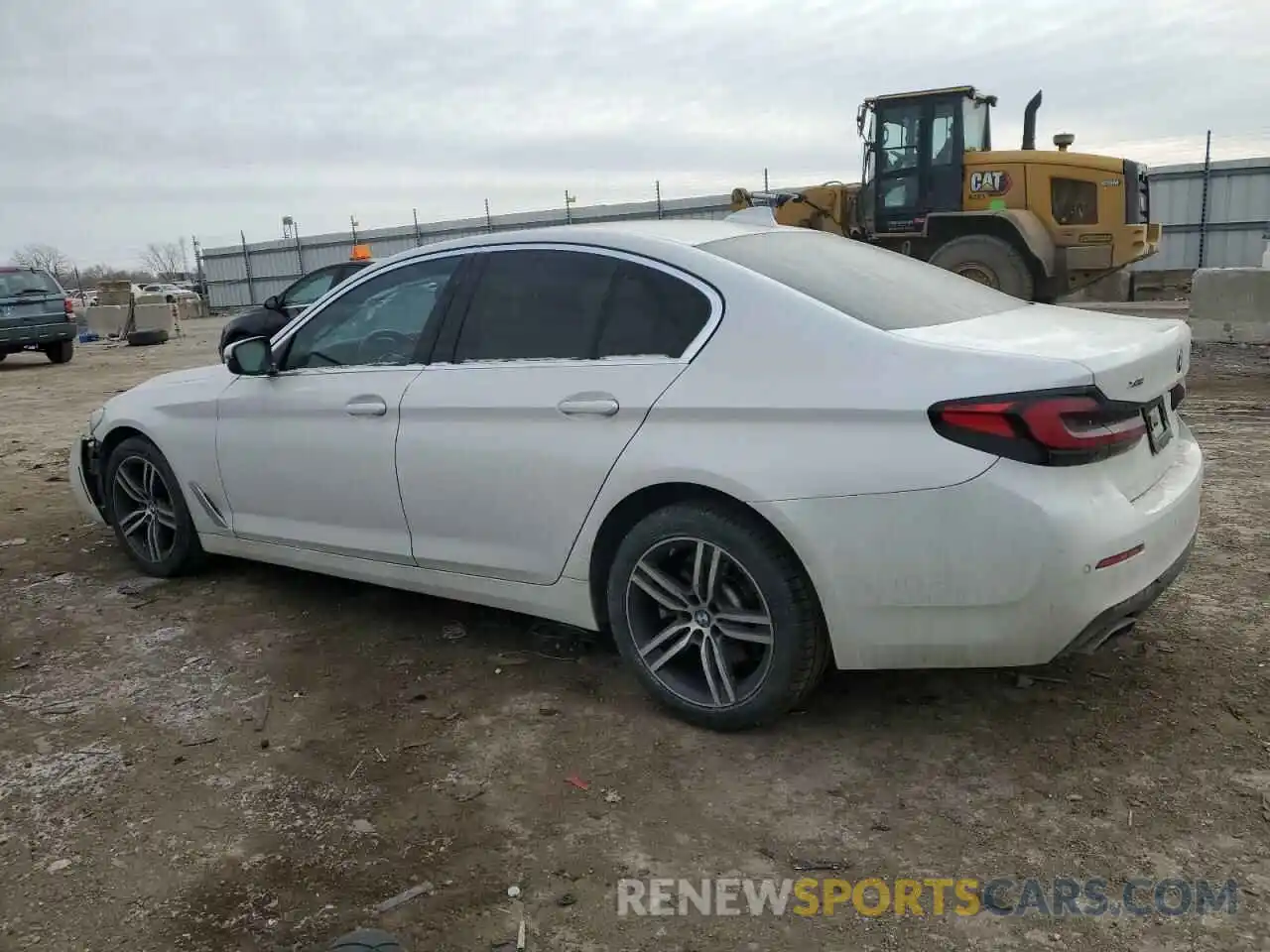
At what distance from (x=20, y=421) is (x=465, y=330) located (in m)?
9.20

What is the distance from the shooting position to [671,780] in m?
2.92

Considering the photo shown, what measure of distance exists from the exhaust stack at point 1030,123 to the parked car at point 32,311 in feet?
51.8

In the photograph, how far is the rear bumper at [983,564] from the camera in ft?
8.46

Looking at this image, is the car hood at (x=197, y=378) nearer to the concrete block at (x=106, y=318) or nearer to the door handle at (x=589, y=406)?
the door handle at (x=589, y=406)

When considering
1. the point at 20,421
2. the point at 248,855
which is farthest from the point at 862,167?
the point at 248,855

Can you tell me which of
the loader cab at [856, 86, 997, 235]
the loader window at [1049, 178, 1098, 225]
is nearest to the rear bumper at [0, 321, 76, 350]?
the loader cab at [856, 86, 997, 235]

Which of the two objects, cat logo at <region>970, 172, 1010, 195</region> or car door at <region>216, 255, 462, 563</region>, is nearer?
car door at <region>216, 255, 462, 563</region>

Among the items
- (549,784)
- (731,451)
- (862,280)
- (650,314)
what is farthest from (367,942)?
(862,280)

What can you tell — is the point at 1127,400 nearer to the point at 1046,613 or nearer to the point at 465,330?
the point at 1046,613

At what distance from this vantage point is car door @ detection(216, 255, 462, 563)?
3.83 m

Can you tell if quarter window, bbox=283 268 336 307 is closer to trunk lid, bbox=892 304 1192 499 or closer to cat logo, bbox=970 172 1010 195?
cat logo, bbox=970 172 1010 195

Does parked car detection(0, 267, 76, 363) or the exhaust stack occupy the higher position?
the exhaust stack

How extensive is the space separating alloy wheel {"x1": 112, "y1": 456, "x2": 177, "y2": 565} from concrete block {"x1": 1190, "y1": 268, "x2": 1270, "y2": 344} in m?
11.4

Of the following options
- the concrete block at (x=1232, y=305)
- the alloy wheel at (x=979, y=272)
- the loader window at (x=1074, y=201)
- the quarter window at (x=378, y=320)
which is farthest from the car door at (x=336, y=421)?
the loader window at (x=1074, y=201)
